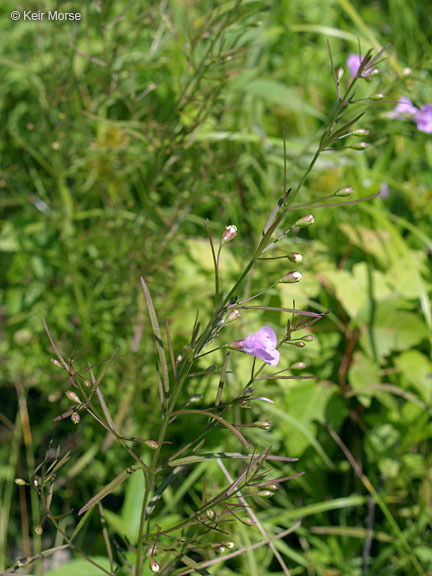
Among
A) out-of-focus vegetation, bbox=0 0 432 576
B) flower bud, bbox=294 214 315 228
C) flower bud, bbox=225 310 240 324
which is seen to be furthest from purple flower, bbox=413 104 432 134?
flower bud, bbox=225 310 240 324

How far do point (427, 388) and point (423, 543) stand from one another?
14.9 inches

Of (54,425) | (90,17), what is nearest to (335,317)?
(54,425)

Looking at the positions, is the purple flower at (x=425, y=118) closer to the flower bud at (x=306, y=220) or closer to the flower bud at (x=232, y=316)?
the flower bud at (x=306, y=220)

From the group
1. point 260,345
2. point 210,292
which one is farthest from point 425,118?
Answer: point 260,345

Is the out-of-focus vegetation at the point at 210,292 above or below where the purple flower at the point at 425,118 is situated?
below

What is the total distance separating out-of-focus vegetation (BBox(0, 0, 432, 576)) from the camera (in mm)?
1331

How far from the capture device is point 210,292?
1.48 metres

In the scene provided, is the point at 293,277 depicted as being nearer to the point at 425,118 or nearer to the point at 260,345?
the point at 260,345

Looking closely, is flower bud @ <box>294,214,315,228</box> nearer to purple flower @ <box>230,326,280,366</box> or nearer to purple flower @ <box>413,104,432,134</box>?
purple flower @ <box>230,326,280,366</box>

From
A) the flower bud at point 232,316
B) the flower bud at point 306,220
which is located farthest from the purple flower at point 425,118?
the flower bud at point 232,316

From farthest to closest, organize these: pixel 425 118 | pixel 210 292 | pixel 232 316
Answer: pixel 210 292, pixel 425 118, pixel 232 316

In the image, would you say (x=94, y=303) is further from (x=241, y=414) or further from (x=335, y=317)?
(x=335, y=317)

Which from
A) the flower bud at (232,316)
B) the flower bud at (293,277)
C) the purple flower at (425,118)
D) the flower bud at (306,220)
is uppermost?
the flower bud at (306,220)

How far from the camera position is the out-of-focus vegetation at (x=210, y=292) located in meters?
1.33
